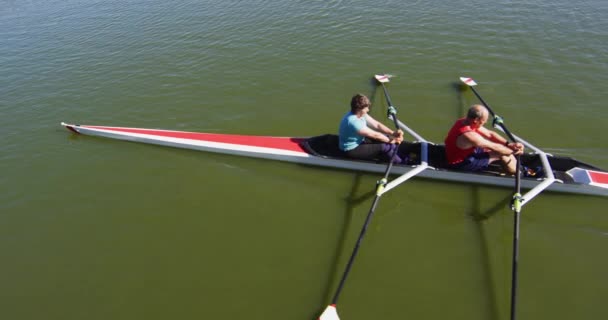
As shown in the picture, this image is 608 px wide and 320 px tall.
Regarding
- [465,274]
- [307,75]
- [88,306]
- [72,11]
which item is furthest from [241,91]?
[72,11]

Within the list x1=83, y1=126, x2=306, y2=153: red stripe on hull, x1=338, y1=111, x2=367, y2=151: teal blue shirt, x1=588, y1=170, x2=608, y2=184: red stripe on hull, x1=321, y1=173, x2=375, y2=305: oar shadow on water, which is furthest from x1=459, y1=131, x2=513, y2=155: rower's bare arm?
x1=83, y1=126, x2=306, y2=153: red stripe on hull

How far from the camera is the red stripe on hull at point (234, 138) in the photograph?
23.2 feet

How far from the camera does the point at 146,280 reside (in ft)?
16.7

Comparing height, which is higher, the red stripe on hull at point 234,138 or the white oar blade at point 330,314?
the red stripe on hull at point 234,138

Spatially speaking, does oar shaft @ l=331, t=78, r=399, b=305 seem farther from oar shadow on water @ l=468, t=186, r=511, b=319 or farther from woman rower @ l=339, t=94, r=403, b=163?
oar shadow on water @ l=468, t=186, r=511, b=319

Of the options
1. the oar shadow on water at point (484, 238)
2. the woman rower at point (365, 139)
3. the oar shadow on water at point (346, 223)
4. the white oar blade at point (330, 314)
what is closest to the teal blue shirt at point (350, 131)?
the woman rower at point (365, 139)

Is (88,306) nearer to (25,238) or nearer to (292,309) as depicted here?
(25,238)

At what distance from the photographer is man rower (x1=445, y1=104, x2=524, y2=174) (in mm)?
5180

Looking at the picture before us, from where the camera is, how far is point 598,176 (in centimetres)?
557

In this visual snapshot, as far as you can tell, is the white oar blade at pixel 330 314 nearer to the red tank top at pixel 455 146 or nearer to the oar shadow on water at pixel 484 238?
the oar shadow on water at pixel 484 238

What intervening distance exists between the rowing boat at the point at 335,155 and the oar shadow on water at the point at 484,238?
1.09 ft

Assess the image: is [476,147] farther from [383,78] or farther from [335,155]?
[383,78]

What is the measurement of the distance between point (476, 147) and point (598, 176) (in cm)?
213

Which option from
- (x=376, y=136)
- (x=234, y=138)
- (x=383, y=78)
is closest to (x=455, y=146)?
(x=376, y=136)
